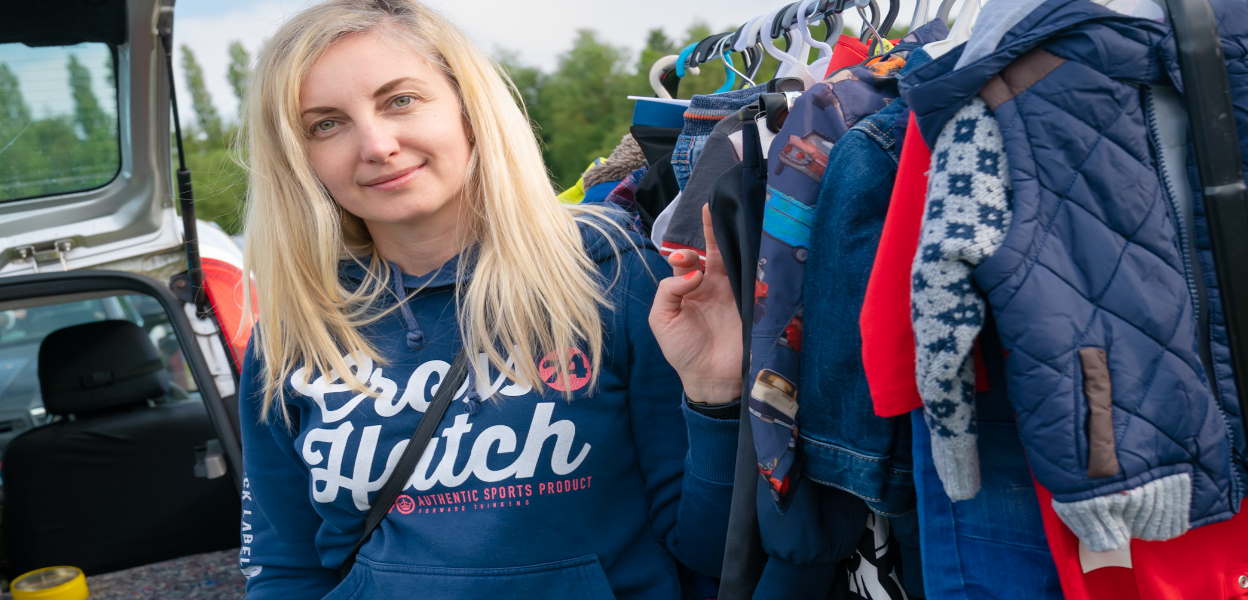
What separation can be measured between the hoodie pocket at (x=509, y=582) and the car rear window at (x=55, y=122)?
199 cm

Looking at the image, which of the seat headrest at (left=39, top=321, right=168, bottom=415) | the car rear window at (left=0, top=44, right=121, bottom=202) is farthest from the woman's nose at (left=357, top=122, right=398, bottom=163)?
the seat headrest at (left=39, top=321, right=168, bottom=415)

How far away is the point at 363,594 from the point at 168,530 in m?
2.47

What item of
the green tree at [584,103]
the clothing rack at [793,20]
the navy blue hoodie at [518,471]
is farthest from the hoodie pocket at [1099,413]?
the green tree at [584,103]

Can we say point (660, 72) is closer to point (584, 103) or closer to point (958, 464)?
point (958, 464)

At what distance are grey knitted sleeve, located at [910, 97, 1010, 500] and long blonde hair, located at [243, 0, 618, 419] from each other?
2.38 ft

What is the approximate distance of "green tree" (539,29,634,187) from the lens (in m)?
12.2

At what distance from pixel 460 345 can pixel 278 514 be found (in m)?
0.52

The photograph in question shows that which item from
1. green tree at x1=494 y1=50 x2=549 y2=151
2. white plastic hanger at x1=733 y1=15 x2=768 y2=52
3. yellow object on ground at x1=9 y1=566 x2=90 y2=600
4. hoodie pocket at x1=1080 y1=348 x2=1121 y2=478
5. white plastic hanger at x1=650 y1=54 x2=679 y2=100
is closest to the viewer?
hoodie pocket at x1=1080 y1=348 x2=1121 y2=478

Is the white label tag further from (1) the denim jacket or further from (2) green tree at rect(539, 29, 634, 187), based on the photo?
(2) green tree at rect(539, 29, 634, 187)

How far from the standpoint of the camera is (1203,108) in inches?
36.9

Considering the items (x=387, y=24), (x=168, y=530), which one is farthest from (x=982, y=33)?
(x=168, y=530)

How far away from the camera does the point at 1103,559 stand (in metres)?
1.02

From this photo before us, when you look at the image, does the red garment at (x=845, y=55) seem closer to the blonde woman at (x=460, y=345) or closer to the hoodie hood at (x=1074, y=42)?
the blonde woman at (x=460, y=345)

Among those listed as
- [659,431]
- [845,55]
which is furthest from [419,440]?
[845,55]
